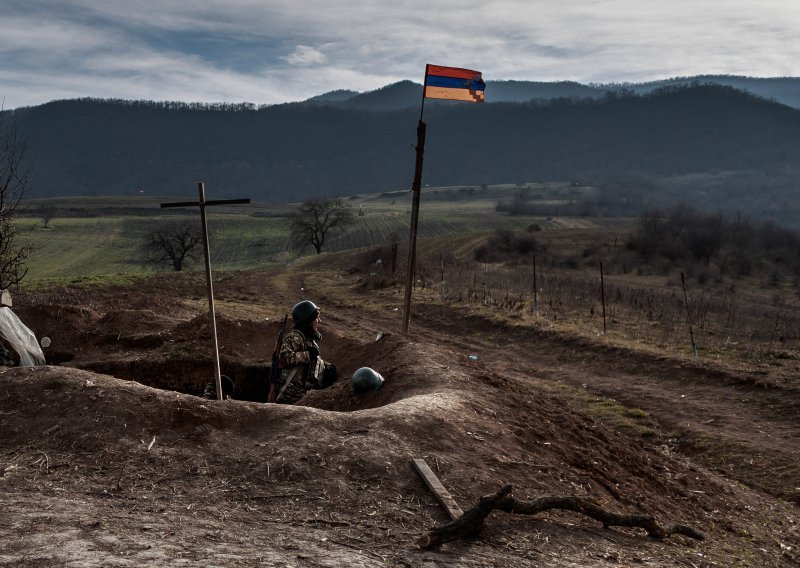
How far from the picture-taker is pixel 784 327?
79.6 feet

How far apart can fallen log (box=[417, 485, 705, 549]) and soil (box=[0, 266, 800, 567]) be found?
0.10m

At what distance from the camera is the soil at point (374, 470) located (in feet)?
18.8

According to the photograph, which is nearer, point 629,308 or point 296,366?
point 296,366

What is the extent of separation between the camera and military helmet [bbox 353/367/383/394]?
10.8 meters

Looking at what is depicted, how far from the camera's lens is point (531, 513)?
662cm

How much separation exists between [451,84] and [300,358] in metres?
5.83

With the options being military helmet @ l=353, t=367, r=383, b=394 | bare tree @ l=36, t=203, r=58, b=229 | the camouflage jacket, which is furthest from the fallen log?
bare tree @ l=36, t=203, r=58, b=229

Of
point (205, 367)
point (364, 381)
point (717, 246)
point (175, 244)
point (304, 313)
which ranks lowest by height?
point (175, 244)

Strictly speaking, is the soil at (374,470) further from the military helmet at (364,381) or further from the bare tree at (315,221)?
the bare tree at (315,221)

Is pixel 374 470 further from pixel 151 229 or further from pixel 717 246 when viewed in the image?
pixel 151 229

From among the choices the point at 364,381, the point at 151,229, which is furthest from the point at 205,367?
the point at 151,229

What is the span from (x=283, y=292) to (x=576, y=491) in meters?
22.6

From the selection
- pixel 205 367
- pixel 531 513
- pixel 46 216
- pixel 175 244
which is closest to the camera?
pixel 531 513

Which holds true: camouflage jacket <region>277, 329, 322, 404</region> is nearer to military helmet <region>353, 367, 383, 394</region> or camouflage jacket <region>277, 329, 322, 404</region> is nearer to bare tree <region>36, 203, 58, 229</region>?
military helmet <region>353, 367, 383, 394</region>
